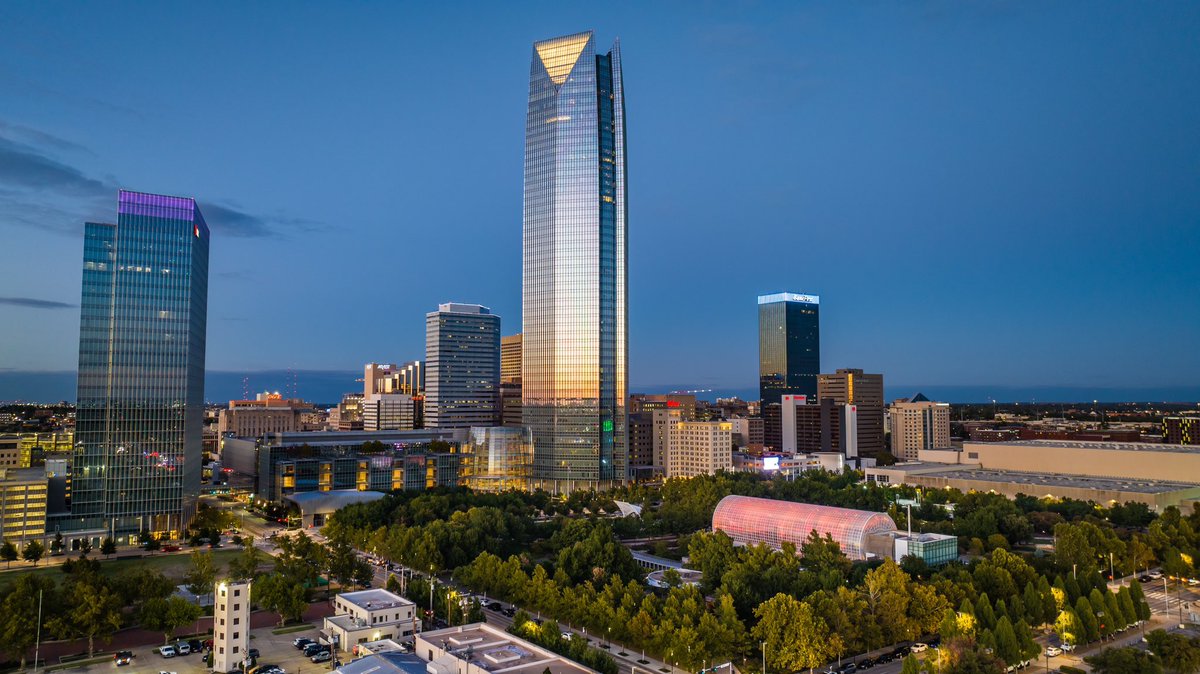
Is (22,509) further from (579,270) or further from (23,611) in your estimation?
(579,270)

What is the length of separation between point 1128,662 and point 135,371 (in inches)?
4789

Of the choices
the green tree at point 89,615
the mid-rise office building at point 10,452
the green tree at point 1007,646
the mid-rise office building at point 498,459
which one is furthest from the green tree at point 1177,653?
the mid-rise office building at point 10,452

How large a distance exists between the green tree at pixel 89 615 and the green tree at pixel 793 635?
5249 centimetres

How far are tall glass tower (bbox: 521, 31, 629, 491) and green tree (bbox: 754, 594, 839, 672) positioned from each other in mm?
103353

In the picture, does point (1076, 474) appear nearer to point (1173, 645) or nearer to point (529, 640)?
point (1173, 645)

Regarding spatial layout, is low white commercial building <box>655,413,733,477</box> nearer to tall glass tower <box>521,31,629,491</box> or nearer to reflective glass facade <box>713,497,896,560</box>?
tall glass tower <box>521,31,629,491</box>

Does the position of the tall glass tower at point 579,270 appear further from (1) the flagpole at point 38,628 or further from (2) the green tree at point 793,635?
(1) the flagpole at point 38,628

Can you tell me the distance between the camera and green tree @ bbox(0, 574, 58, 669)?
188 ft

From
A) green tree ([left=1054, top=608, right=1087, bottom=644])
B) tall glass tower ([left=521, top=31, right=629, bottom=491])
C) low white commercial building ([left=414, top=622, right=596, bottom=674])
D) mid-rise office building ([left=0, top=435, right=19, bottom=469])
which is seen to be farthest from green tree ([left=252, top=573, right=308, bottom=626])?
mid-rise office building ([left=0, top=435, right=19, bottom=469])

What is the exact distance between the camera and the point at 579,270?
162 meters

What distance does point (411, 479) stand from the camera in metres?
154

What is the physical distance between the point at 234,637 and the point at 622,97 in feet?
443

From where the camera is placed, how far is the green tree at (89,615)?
6050 cm

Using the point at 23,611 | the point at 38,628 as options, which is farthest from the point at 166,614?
the point at 23,611
